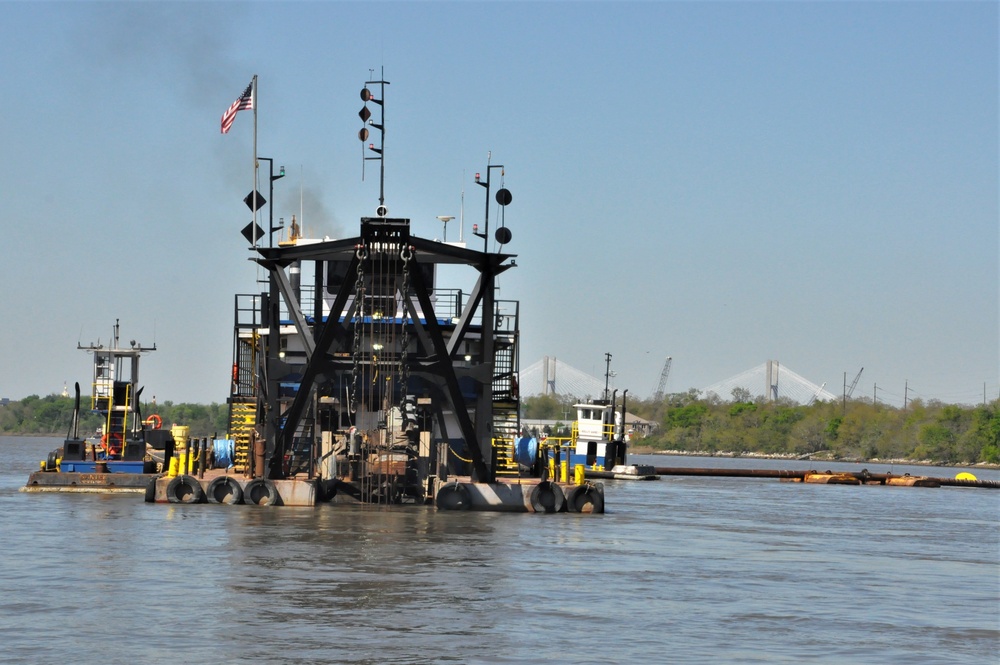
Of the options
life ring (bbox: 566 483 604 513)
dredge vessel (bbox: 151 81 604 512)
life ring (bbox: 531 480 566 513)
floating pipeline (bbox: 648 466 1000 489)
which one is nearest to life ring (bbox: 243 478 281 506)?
dredge vessel (bbox: 151 81 604 512)

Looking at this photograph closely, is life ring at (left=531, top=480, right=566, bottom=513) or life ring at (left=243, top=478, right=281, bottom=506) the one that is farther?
life ring at (left=531, top=480, right=566, bottom=513)

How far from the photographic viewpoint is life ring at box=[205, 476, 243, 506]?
129 feet

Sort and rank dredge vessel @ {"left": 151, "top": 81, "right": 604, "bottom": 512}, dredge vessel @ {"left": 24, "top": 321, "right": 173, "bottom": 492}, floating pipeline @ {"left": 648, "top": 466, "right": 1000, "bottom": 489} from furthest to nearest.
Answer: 1. floating pipeline @ {"left": 648, "top": 466, "right": 1000, "bottom": 489}
2. dredge vessel @ {"left": 24, "top": 321, "right": 173, "bottom": 492}
3. dredge vessel @ {"left": 151, "top": 81, "right": 604, "bottom": 512}

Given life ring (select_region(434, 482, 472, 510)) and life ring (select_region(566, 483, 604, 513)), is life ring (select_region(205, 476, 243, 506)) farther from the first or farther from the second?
life ring (select_region(566, 483, 604, 513))

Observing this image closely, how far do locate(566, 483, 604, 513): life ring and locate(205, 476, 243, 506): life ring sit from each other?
8962 millimetres

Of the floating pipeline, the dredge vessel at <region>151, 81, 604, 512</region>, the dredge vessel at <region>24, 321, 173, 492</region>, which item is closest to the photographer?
the dredge vessel at <region>151, 81, 604, 512</region>

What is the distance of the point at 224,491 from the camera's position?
3944cm

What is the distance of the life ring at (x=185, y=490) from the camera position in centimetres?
3984

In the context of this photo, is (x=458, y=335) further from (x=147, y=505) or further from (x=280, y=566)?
(x=280, y=566)

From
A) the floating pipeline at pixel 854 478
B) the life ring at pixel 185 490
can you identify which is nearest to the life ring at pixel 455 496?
the life ring at pixel 185 490

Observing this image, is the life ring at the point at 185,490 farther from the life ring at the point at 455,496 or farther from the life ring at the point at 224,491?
the life ring at the point at 455,496

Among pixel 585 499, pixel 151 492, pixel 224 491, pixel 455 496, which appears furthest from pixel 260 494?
pixel 585 499

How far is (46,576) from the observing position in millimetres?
25125

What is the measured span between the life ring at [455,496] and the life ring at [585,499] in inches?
129
